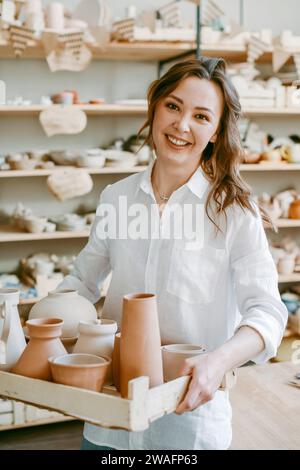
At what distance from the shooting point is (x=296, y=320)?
12.4ft

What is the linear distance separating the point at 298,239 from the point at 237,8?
1.65 meters

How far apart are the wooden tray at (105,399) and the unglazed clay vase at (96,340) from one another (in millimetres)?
96

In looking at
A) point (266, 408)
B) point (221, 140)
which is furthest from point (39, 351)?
point (266, 408)

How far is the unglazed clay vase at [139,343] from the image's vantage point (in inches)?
44.5

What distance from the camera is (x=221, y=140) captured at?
62.8 inches

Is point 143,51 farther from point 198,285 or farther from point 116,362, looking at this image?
point 116,362

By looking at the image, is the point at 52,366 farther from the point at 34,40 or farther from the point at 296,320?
the point at 296,320

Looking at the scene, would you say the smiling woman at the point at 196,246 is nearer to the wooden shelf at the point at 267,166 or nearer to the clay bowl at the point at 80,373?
the clay bowl at the point at 80,373

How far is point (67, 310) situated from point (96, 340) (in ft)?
0.56

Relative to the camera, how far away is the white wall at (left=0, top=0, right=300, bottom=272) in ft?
11.9

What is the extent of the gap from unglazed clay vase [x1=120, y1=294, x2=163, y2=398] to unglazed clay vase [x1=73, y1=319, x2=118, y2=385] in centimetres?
9

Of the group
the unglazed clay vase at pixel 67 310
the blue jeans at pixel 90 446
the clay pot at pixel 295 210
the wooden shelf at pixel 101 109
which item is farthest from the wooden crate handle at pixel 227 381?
the clay pot at pixel 295 210

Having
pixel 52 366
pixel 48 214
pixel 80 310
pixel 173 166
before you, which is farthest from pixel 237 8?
pixel 52 366
